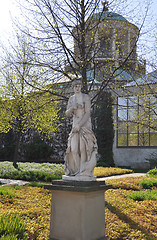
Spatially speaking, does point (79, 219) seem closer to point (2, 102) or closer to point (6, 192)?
point (6, 192)

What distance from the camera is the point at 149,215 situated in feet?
20.4

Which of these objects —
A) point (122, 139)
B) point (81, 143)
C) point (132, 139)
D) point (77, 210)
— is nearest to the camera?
point (77, 210)

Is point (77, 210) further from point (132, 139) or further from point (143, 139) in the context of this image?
point (132, 139)

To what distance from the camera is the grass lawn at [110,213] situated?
487 cm

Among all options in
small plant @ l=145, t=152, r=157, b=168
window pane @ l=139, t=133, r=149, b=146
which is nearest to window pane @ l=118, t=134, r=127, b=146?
window pane @ l=139, t=133, r=149, b=146

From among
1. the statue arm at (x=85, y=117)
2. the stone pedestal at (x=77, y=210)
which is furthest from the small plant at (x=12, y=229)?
the statue arm at (x=85, y=117)

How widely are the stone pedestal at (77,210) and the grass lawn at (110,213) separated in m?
0.49

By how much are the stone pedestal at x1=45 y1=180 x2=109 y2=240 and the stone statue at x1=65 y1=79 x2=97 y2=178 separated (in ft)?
0.91

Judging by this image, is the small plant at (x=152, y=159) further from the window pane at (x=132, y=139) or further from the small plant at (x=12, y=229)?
the small plant at (x=12, y=229)

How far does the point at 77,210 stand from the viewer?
13.5 feet

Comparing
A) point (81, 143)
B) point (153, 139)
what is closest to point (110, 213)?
point (81, 143)

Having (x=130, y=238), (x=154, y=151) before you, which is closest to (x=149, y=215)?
(x=130, y=238)

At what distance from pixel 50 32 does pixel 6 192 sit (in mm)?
5142

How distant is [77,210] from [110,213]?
86.6 inches
